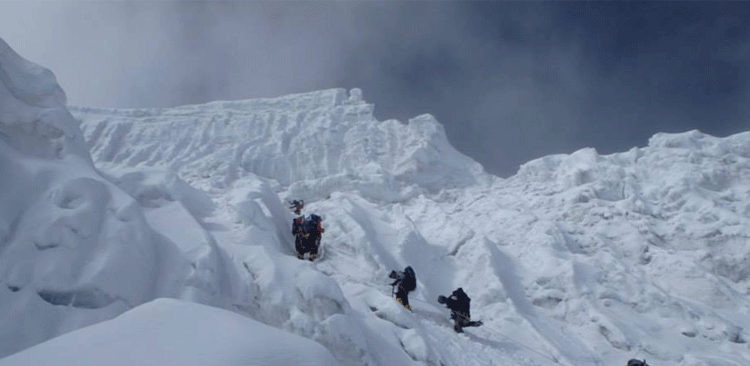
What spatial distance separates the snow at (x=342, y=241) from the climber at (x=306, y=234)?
49 centimetres

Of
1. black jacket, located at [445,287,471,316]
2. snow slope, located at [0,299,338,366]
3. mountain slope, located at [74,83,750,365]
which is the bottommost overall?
snow slope, located at [0,299,338,366]

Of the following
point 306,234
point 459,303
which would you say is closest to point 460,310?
point 459,303

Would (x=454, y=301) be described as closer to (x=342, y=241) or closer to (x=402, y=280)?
(x=402, y=280)

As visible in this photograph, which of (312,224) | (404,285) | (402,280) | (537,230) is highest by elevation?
(537,230)

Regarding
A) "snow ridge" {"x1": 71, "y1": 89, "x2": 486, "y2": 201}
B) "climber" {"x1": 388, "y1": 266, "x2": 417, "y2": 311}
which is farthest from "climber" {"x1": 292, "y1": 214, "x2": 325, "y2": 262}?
"snow ridge" {"x1": 71, "y1": 89, "x2": 486, "y2": 201}

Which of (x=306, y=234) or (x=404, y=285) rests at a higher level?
(x=306, y=234)

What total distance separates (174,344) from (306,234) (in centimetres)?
1720

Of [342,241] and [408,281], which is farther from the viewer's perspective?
[342,241]

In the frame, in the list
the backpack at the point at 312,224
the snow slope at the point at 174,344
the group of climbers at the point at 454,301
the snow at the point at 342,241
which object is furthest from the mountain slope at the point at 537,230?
the snow slope at the point at 174,344

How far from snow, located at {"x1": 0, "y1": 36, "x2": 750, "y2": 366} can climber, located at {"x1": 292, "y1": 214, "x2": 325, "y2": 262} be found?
485 millimetres

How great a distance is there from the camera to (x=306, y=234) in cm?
2423

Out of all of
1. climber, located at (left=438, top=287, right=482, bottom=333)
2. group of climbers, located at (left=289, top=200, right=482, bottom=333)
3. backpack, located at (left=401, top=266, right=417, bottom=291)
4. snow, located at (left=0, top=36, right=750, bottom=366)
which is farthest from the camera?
climber, located at (left=438, top=287, right=482, bottom=333)

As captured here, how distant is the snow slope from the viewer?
6723 millimetres

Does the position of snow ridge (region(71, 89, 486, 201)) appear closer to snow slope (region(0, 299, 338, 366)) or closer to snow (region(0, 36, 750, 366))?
snow (region(0, 36, 750, 366))
